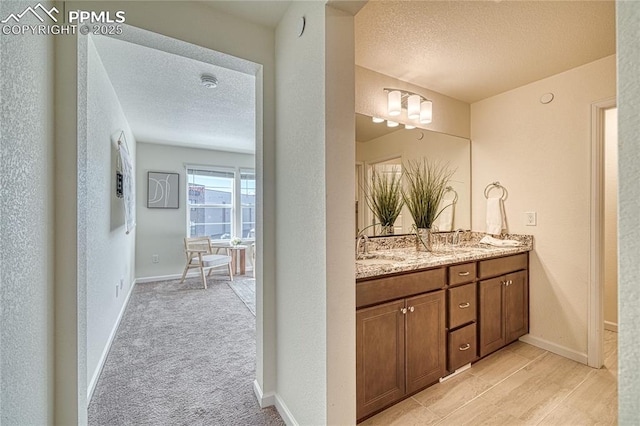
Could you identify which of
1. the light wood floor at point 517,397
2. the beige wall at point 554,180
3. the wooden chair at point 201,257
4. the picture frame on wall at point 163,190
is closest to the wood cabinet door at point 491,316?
the light wood floor at point 517,397

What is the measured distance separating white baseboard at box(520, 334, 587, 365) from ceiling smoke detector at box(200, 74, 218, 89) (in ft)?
12.0

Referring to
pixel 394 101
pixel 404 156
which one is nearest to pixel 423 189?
pixel 404 156

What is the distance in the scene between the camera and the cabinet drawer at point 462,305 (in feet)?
6.24

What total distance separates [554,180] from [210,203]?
16.7 ft

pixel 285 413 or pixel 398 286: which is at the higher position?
pixel 398 286

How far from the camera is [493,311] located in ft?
7.16

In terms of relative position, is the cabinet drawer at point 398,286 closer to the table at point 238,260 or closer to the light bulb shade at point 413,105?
the light bulb shade at point 413,105

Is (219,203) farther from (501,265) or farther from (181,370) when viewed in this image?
(501,265)

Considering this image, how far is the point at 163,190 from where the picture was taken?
4.86 m

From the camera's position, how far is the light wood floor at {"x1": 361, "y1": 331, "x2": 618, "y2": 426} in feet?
5.26

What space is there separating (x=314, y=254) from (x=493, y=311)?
1725 millimetres

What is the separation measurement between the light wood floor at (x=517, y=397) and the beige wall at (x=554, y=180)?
34cm

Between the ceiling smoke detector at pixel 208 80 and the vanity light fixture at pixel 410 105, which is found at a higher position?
the ceiling smoke detector at pixel 208 80

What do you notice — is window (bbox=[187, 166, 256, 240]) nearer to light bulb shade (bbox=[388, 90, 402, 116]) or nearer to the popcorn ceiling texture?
light bulb shade (bbox=[388, 90, 402, 116])
